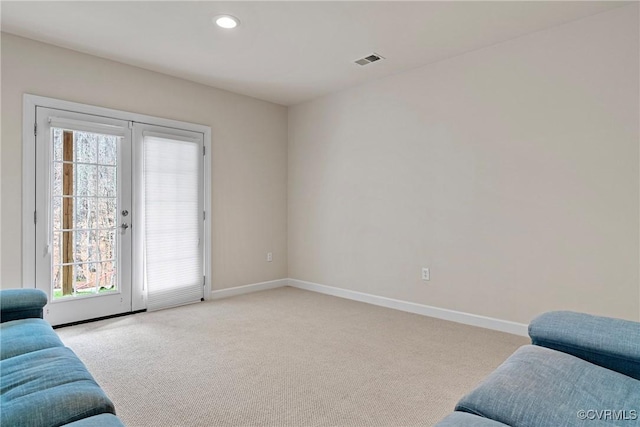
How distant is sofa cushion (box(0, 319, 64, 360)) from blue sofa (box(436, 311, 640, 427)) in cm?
170

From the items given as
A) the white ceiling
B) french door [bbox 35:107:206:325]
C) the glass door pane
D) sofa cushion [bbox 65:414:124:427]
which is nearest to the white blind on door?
french door [bbox 35:107:206:325]

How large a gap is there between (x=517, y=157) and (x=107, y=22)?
143 inches

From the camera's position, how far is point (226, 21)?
2910mm

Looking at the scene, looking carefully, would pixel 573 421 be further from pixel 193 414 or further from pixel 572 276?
pixel 572 276

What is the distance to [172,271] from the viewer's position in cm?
417

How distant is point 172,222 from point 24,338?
101 inches

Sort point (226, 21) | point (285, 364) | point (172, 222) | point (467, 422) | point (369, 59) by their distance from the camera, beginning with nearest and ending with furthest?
point (467, 422) → point (285, 364) → point (226, 21) → point (369, 59) → point (172, 222)

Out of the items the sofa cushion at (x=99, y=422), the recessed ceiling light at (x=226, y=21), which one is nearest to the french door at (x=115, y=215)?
the recessed ceiling light at (x=226, y=21)

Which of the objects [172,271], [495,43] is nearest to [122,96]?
[172,271]

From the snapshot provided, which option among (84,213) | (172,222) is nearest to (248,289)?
(172,222)

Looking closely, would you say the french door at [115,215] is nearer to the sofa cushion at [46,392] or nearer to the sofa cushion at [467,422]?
the sofa cushion at [46,392]

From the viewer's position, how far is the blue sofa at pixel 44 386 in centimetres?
107

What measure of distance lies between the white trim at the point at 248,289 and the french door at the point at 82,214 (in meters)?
1.05

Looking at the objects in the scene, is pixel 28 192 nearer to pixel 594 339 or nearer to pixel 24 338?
pixel 24 338
